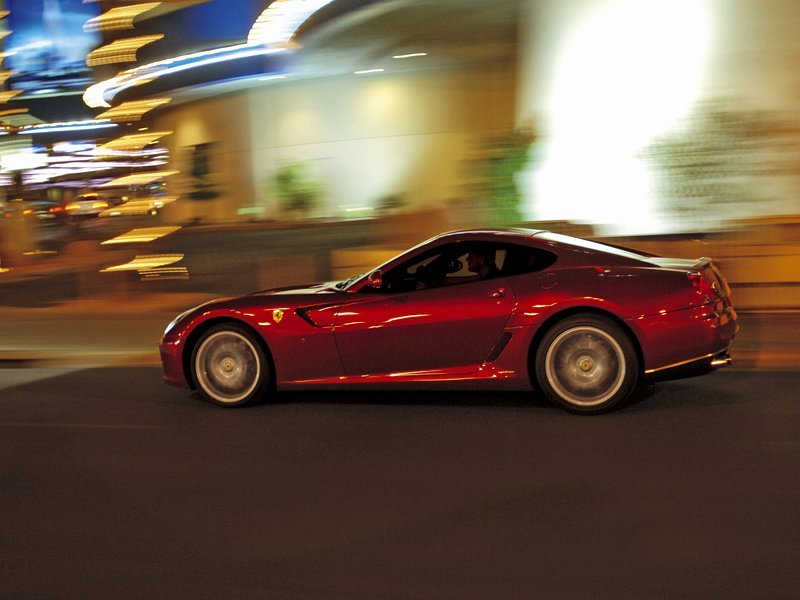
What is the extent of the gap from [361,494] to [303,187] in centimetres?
1625

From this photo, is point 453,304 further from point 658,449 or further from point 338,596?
point 338,596

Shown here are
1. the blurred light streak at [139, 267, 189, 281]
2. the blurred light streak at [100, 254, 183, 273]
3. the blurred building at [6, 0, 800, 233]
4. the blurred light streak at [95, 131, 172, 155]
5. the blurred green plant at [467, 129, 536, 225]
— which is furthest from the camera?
the blurred light streak at [95, 131, 172, 155]

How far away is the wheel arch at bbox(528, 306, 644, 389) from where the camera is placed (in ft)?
20.5

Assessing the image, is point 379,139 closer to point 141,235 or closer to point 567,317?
point 141,235

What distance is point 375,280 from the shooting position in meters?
6.71

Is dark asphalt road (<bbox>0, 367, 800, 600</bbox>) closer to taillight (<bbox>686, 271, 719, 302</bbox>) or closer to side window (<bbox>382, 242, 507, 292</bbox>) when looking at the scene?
taillight (<bbox>686, 271, 719, 302</bbox>)

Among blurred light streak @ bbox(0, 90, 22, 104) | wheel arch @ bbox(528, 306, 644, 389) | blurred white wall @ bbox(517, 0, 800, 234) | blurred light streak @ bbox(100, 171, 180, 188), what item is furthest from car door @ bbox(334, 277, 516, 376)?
blurred light streak @ bbox(0, 90, 22, 104)

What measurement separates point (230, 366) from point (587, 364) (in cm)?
253

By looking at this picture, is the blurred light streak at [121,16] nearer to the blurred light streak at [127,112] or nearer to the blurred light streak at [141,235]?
the blurred light streak at [127,112]

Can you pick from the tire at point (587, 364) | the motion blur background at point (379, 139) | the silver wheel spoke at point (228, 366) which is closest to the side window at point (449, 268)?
the tire at point (587, 364)

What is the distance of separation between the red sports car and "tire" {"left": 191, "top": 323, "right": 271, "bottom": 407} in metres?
0.01

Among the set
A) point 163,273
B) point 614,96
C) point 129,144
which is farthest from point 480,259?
point 129,144

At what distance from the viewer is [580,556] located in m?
3.88

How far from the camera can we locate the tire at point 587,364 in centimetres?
624
